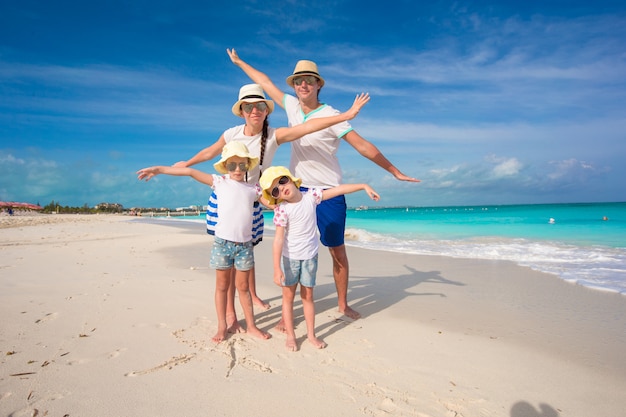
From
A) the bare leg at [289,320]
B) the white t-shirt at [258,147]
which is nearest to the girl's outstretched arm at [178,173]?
the white t-shirt at [258,147]

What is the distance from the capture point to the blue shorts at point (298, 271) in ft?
10.9

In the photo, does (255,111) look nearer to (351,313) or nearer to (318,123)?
(318,123)

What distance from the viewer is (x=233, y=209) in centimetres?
340

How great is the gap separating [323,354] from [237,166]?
1830 mm

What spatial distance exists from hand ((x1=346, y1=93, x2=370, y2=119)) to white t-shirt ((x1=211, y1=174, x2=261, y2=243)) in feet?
3.83

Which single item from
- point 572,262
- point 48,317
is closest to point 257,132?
point 48,317

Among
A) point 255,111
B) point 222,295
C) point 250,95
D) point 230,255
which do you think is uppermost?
point 250,95

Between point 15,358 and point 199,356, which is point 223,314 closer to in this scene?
point 199,356

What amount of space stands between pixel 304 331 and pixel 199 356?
1100mm

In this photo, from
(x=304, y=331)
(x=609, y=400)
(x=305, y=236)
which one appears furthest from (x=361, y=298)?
(x=609, y=400)

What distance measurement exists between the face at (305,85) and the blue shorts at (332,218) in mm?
1159

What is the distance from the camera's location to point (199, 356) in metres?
2.92

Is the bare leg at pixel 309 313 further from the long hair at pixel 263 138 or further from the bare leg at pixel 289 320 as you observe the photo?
the long hair at pixel 263 138

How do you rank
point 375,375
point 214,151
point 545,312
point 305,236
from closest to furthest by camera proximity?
point 375,375, point 305,236, point 214,151, point 545,312
